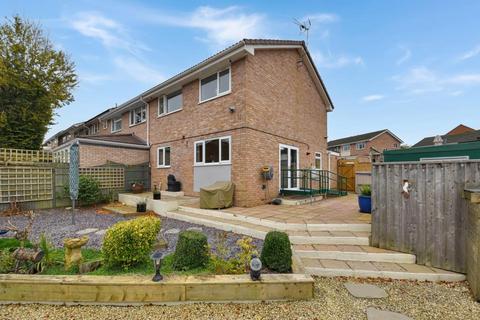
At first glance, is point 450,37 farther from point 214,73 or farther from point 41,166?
point 41,166

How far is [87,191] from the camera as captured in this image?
407 inches

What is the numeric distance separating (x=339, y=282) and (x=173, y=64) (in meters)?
14.0

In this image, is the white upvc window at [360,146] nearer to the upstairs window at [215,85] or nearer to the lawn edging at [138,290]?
the upstairs window at [215,85]

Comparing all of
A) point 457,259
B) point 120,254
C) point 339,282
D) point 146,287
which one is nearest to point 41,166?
point 120,254

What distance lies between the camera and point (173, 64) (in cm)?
1383

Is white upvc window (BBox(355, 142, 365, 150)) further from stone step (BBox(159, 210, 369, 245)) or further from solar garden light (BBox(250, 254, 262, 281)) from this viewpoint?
solar garden light (BBox(250, 254, 262, 281))

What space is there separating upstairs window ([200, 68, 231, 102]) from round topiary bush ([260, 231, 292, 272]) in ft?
23.2

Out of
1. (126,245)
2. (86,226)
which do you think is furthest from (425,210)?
(86,226)

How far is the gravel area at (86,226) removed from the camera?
17.7 ft

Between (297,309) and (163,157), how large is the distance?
11.2 meters

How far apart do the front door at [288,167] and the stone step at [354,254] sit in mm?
6076

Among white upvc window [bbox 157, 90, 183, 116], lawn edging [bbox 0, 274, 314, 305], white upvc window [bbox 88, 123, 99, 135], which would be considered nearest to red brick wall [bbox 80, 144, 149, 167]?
white upvc window [bbox 157, 90, 183, 116]

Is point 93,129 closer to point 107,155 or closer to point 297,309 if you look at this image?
point 107,155

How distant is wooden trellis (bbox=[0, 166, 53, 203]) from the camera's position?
8945 mm
